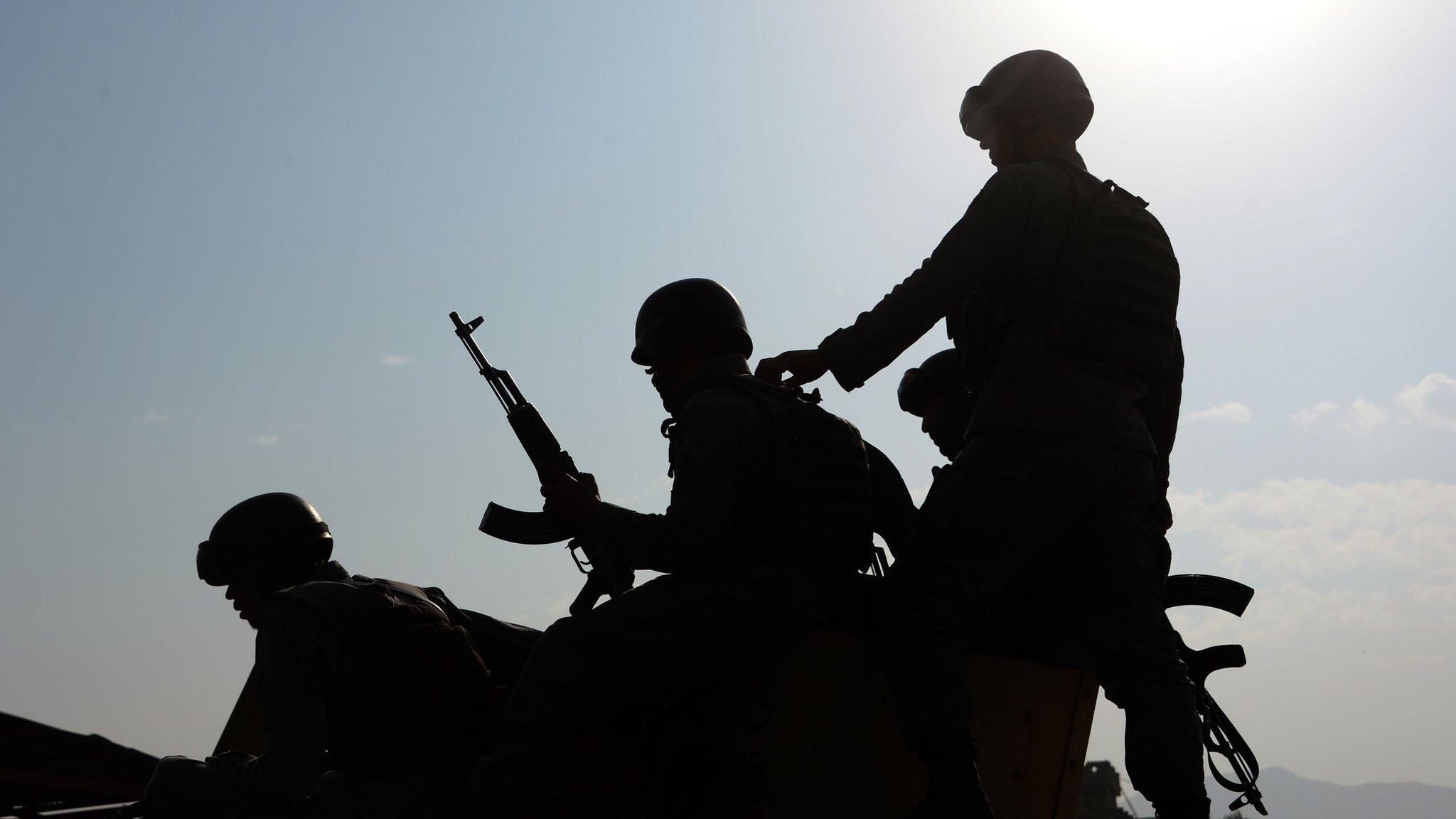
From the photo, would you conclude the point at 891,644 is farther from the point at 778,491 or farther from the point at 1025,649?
the point at 1025,649

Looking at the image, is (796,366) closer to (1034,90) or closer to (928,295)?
(928,295)

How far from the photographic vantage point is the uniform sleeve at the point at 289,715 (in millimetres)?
3957

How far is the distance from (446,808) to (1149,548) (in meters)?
2.57

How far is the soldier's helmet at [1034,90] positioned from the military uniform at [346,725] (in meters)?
2.76

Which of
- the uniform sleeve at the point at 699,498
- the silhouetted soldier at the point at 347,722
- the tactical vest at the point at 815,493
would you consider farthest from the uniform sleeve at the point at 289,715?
the tactical vest at the point at 815,493

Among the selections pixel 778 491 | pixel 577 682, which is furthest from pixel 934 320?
pixel 577 682

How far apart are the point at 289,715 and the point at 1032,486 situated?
2.66m

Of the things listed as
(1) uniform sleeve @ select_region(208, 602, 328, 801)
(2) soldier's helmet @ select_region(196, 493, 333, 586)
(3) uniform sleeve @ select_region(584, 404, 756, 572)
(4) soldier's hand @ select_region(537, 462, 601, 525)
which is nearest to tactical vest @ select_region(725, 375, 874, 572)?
(3) uniform sleeve @ select_region(584, 404, 756, 572)

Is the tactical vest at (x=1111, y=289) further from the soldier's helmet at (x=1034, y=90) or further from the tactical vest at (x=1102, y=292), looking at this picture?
the soldier's helmet at (x=1034, y=90)

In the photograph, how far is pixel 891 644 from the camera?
3268 mm

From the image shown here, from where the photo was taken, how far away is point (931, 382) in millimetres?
5836

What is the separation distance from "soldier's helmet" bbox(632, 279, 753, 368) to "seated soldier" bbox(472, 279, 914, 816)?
0.33 meters

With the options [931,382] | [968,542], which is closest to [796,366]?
[968,542]

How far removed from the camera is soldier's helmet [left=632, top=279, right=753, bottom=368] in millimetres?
3945
